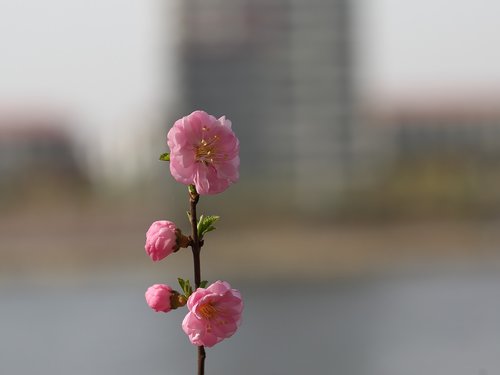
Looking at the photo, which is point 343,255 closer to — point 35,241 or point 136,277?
point 136,277

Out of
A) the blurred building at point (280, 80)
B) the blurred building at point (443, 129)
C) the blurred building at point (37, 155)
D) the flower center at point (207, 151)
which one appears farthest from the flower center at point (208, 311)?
the blurred building at point (443, 129)

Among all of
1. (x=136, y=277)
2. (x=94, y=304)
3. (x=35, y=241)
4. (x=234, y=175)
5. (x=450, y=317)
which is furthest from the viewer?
(x=35, y=241)

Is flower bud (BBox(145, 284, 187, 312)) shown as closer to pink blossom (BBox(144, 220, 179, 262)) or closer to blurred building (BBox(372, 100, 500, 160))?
pink blossom (BBox(144, 220, 179, 262))

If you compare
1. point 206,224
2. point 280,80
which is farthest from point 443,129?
point 206,224

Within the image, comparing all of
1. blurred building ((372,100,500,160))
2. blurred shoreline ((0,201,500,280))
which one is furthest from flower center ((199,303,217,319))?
blurred building ((372,100,500,160))

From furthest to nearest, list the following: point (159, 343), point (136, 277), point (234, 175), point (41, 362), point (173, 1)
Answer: point (173, 1) → point (136, 277) → point (159, 343) → point (41, 362) → point (234, 175)

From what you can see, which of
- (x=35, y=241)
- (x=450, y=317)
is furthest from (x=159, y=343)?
(x=35, y=241)
